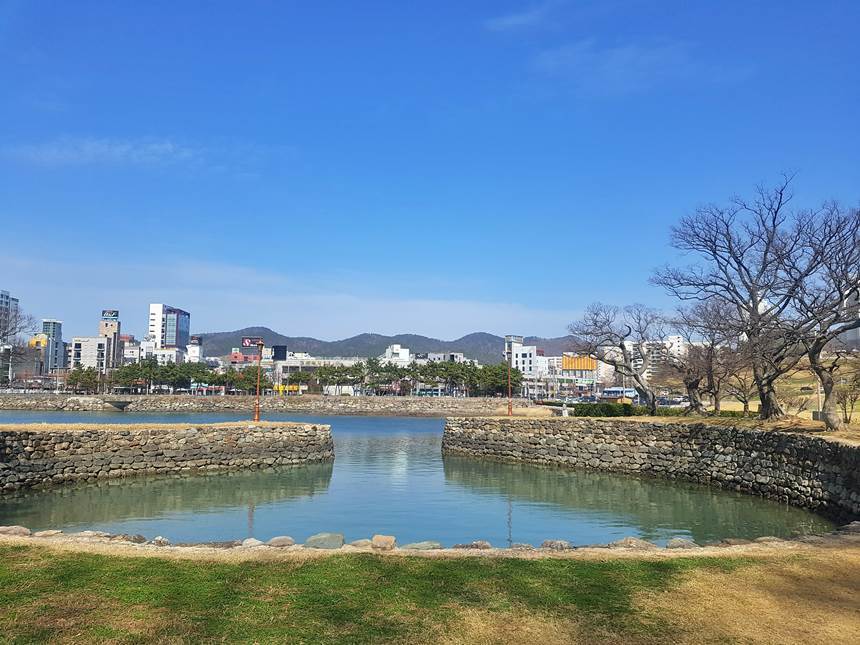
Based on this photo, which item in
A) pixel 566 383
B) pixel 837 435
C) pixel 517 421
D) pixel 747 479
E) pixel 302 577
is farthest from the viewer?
pixel 566 383

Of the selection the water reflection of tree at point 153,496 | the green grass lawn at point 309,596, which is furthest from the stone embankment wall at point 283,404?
the green grass lawn at point 309,596

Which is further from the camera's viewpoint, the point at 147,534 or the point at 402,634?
the point at 147,534

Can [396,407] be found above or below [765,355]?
below

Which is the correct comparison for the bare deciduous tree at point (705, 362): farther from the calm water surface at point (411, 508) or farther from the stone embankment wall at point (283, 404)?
the stone embankment wall at point (283, 404)

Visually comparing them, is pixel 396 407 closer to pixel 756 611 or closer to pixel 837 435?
pixel 837 435

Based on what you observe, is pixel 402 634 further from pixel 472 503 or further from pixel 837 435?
pixel 837 435

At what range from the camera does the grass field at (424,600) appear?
671 centimetres

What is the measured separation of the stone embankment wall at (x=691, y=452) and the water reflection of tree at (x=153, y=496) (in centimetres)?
1235

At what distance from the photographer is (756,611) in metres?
7.58

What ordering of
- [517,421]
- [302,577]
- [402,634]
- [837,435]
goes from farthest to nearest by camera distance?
[517,421] → [837,435] → [302,577] → [402,634]

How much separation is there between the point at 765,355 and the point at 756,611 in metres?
21.7

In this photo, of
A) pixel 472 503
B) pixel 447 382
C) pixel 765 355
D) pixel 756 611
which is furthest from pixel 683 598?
pixel 447 382

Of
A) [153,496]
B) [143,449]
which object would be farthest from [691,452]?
[143,449]

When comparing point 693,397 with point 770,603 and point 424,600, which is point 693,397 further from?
point 424,600
